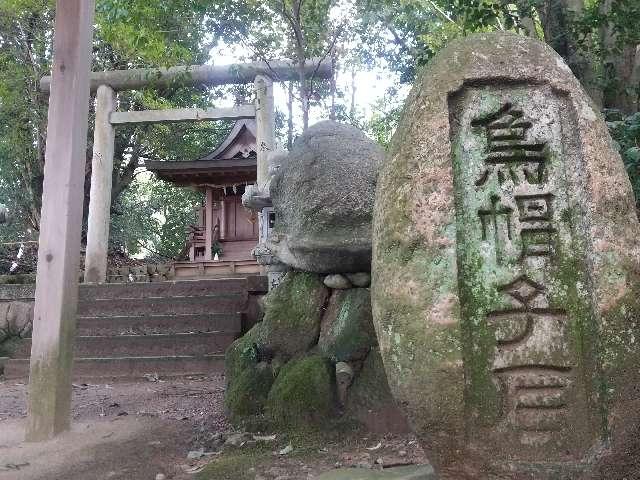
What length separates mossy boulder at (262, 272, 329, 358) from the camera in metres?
4.02

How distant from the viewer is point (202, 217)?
47.8ft

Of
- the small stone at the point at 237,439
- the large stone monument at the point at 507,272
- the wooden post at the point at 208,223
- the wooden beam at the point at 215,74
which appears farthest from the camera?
the wooden post at the point at 208,223

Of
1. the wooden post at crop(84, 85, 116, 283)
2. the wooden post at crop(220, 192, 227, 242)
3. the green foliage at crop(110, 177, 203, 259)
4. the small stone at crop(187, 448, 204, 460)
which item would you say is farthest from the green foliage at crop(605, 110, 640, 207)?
the green foliage at crop(110, 177, 203, 259)

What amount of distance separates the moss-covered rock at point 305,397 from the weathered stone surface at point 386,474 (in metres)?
0.74

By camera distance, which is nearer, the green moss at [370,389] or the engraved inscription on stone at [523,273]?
the engraved inscription on stone at [523,273]

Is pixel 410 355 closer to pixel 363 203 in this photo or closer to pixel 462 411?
pixel 462 411

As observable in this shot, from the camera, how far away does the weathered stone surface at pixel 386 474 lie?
2.50 meters

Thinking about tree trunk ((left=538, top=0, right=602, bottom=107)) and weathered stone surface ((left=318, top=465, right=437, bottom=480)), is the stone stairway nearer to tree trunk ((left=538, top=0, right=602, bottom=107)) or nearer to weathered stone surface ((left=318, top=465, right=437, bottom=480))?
weathered stone surface ((left=318, top=465, right=437, bottom=480))

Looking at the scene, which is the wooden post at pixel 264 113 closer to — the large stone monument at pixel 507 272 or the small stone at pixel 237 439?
the small stone at pixel 237 439

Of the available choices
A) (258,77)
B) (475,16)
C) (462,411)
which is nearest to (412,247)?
(462,411)

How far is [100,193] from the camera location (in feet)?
31.0

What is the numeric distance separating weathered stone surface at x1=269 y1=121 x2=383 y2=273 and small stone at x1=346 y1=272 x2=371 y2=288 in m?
0.05

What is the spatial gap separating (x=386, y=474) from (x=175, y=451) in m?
1.58

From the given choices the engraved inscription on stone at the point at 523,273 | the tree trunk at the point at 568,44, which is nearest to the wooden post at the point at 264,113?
the tree trunk at the point at 568,44
